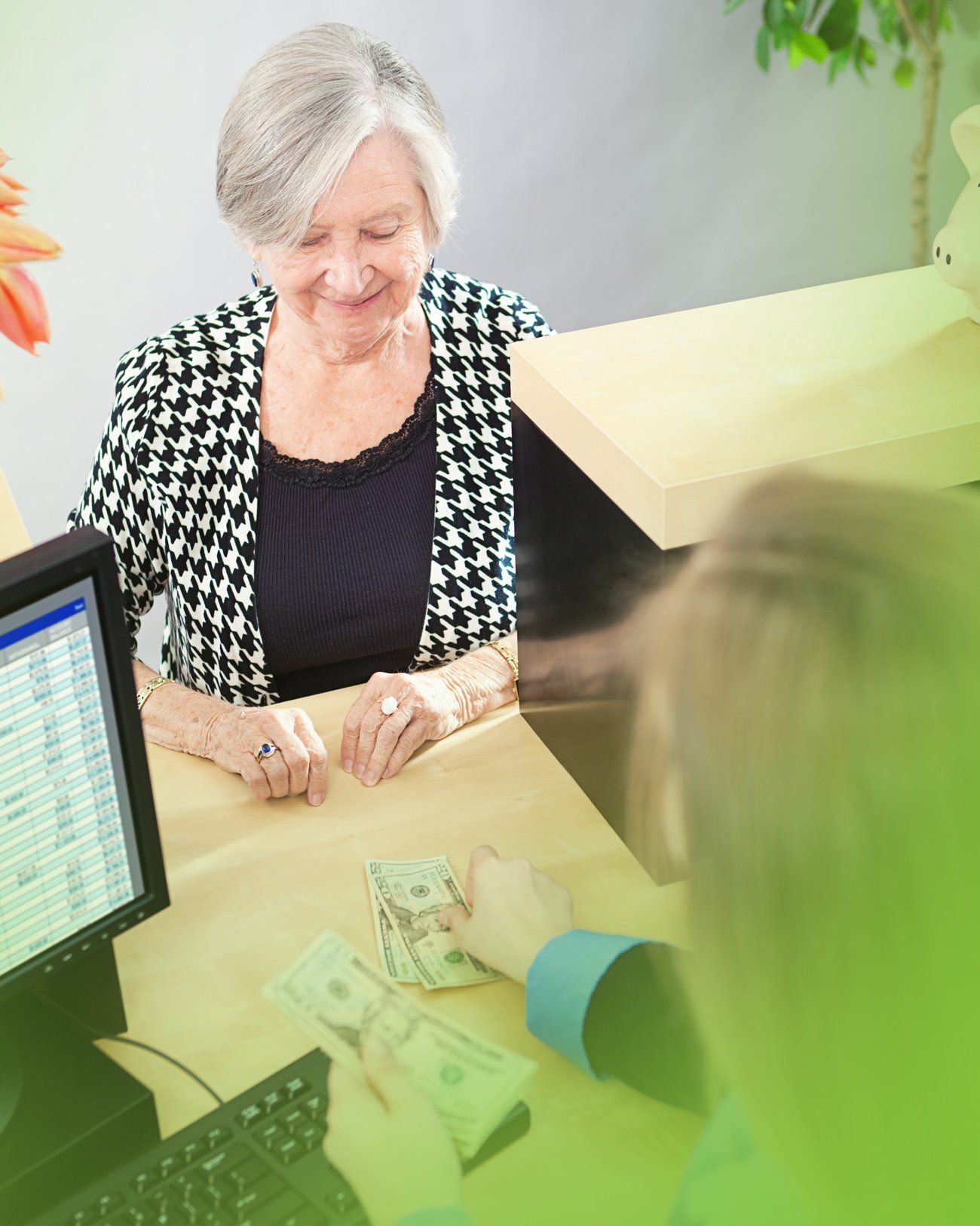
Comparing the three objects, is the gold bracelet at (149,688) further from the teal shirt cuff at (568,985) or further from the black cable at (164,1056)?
the teal shirt cuff at (568,985)

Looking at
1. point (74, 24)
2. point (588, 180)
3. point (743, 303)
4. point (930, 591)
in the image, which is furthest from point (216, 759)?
point (588, 180)

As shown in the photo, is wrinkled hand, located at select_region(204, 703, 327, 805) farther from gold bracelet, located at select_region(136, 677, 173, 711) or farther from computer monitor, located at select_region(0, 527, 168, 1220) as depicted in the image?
computer monitor, located at select_region(0, 527, 168, 1220)

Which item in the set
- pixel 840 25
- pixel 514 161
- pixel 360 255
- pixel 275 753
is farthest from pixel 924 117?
pixel 275 753

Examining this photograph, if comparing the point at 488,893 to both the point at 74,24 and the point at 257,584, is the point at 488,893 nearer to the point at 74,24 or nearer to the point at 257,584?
the point at 257,584

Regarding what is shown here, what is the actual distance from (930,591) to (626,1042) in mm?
450

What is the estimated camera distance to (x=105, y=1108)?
80 cm

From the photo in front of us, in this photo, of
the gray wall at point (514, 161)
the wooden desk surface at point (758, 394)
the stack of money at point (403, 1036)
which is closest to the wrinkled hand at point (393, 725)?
the stack of money at point (403, 1036)

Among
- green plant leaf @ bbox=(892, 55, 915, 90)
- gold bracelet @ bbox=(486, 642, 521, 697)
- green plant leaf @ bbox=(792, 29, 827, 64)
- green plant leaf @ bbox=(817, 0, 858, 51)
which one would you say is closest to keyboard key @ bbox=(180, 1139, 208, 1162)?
gold bracelet @ bbox=(486, 642, 521, 697)

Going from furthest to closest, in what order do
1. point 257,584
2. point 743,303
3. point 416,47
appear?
1. point 416,47
2. point 257,584
3. point 743,303

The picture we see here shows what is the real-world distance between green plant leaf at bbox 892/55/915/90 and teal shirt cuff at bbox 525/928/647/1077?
251cm

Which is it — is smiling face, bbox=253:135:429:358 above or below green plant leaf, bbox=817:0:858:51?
below

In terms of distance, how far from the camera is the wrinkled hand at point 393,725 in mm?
1153

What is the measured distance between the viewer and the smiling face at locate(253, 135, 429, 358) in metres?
1.42

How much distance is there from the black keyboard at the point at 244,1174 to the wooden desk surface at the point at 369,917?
0.05 m
